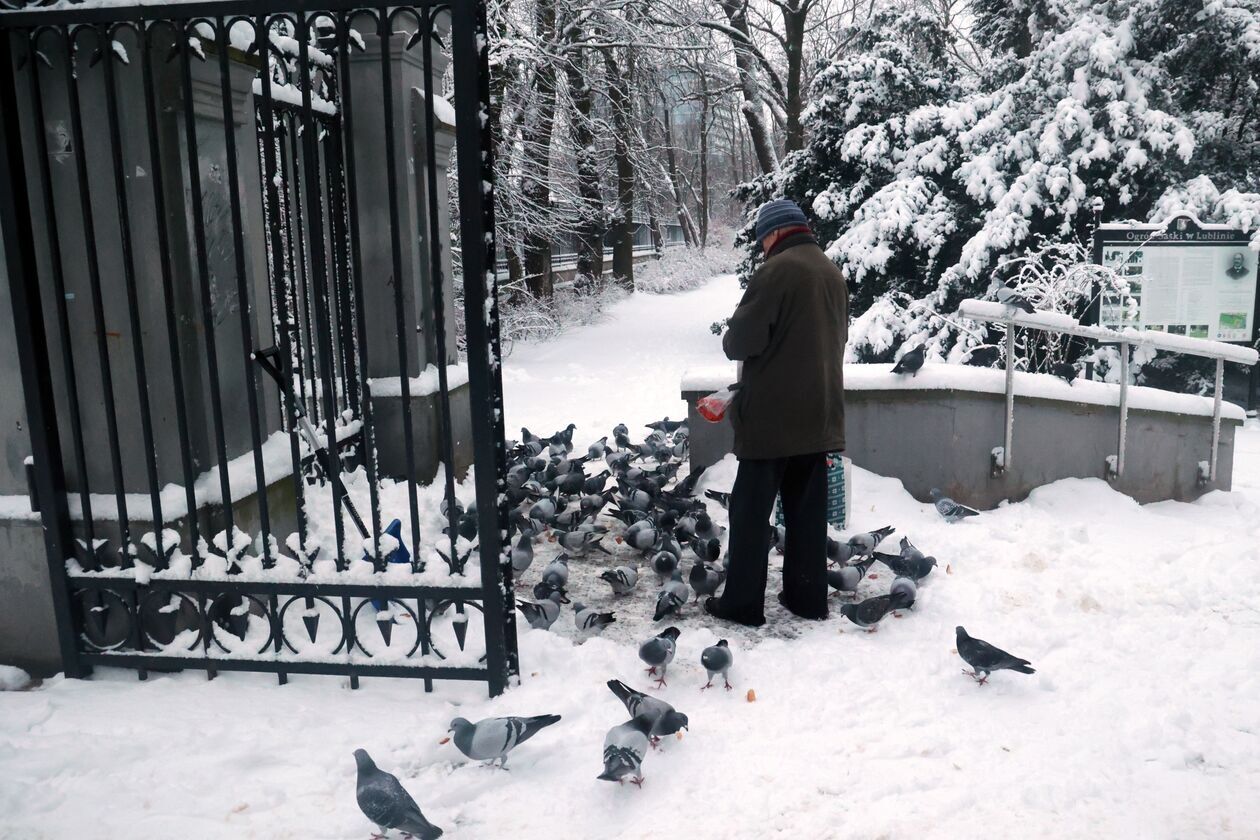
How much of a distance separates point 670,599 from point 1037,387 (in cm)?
321

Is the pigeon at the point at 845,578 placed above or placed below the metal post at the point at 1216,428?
below

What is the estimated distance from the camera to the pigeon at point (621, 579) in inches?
186

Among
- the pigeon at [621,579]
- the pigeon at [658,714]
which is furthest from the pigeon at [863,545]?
the pigeon at [658,714]

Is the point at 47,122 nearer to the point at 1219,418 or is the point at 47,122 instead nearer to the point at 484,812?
the point at 484,812

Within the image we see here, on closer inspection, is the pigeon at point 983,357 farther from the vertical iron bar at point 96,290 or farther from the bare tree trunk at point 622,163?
the bare tree trunk at point 622,163

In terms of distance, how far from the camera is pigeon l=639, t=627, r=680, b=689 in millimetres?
3707

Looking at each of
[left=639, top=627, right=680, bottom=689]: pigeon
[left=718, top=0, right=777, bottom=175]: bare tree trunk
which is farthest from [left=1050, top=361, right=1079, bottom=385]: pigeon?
[left=718, top=0, right=777, bottom=175]: bare tree trunk

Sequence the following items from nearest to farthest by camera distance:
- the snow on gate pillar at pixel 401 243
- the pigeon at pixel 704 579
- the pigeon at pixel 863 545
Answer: the pigeon at pixel 704 579
the pigeon at pixel 863 545
the snow on gate pillar at pixel 401 243

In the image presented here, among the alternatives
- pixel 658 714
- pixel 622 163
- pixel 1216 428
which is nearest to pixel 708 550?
pixel 658 714

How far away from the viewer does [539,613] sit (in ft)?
13.8

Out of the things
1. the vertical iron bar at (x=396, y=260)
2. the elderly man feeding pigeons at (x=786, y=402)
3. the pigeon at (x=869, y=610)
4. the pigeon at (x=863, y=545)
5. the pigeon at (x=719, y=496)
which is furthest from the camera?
the pigeon at (x=719, y=496)

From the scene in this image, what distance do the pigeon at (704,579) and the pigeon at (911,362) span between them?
2.29 metres

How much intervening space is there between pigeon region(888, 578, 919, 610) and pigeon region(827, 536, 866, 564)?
0.50 meters

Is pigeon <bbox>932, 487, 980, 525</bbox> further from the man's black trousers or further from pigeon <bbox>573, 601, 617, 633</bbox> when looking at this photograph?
pigeon <bbox>573, 601, 617, 633</bbox>
